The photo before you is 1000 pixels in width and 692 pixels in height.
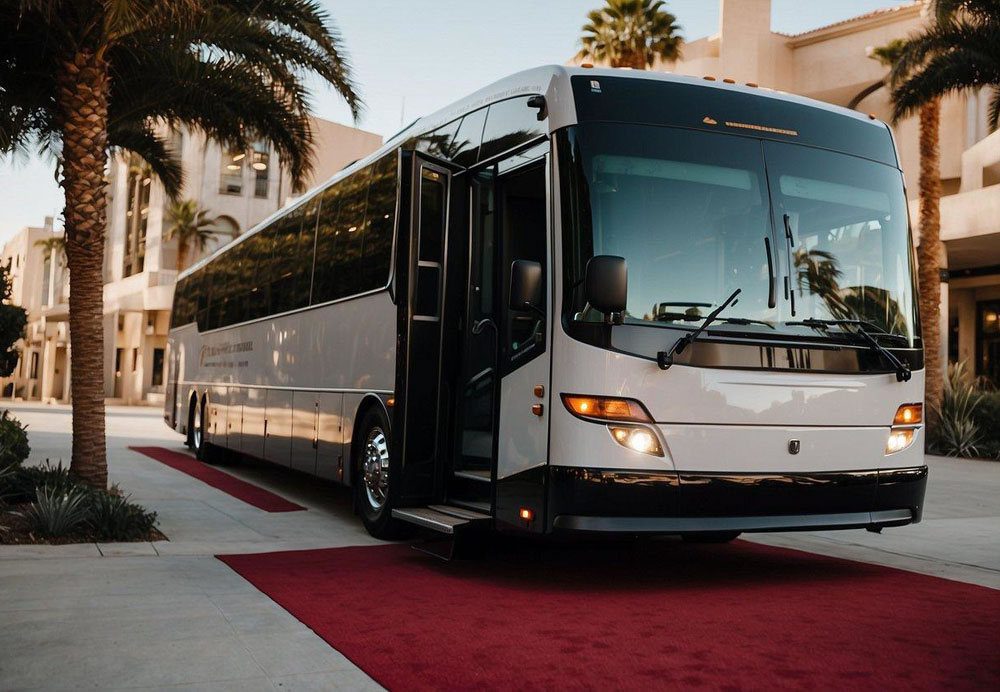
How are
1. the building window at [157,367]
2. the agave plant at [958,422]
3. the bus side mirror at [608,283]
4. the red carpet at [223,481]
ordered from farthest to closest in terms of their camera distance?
the building window at [157,367]
the agave plant at [958,422]
the red carpet at [223,481]
the bus side mirror at [608,283]

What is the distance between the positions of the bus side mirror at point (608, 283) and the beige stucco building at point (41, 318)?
161ft

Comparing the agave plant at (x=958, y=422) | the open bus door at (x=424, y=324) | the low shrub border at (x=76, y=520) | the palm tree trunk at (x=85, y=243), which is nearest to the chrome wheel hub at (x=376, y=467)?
the open bus door at (x=424, y=324)

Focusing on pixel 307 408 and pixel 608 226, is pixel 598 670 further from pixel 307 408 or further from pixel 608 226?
pixel 307 408

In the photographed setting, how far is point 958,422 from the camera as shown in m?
22.8

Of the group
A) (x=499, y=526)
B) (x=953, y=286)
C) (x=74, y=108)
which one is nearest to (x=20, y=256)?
(x=953, y=286)

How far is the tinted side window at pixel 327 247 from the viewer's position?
1107 centimetres

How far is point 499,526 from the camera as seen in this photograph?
23.3 feet

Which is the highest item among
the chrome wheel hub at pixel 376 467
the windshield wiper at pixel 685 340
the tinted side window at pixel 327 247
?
the tinted side window at pixel 327 247

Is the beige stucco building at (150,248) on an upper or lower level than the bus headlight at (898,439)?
upper

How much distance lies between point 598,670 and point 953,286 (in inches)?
1351

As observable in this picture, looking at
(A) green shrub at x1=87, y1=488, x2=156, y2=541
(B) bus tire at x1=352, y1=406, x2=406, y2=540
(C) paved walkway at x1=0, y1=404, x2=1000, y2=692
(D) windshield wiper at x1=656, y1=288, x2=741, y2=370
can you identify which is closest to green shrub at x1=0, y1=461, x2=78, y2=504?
(C) paved walkway at x1=0, y1=404, x2=1000, y2=692

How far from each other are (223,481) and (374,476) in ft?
20.1

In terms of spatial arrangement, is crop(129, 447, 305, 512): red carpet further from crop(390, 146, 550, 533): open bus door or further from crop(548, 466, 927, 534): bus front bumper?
crop(548, 466, 927, 534): bus front bumper

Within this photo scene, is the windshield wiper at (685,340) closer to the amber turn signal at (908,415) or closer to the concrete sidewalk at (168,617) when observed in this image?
the amber turn signal at (908,415)
